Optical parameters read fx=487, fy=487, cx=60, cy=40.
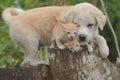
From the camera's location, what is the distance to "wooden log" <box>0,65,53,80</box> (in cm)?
532

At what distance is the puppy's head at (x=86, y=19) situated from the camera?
5.61 metres

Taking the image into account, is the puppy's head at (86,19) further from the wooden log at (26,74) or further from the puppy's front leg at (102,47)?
the wooden log at (26,74)

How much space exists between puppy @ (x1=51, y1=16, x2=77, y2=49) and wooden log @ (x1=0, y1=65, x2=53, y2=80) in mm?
340

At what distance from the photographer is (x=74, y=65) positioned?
5137 mm

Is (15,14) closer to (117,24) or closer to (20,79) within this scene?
(20,79)

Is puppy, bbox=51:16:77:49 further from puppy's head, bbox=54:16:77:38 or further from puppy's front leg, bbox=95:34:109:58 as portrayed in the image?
puppy's front leg, bbox=95:34:109:58

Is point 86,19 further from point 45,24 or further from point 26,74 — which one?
point 26,74

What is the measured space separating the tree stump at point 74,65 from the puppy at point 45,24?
43 cm

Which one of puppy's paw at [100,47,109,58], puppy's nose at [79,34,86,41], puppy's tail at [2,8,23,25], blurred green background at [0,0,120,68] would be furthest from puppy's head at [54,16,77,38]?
blurred green background at [0,0,120,68]

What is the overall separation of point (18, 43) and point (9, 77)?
801mm

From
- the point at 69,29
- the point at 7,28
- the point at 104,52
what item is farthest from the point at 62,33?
the point at 7,28

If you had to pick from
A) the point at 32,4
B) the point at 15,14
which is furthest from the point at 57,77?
the point at 32,4

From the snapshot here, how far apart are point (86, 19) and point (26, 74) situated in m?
0.98

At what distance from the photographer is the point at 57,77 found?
17.2 ft
